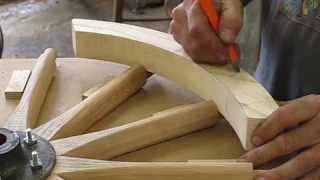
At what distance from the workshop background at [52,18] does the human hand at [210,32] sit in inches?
87.9

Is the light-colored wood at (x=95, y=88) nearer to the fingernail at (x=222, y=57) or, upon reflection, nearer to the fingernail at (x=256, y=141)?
the fingernail at (x=222, y=57)

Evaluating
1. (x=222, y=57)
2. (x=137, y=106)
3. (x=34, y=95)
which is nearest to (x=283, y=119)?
(x=222, y=57)

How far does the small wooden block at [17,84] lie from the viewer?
1.03 meters

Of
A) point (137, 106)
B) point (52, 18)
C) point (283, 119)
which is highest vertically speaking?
point (283, 119)

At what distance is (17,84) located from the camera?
105 centimetres

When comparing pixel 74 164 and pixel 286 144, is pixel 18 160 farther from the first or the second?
pixel 286 144

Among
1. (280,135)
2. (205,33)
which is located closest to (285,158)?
(280,135)

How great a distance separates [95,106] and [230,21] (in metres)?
0.30

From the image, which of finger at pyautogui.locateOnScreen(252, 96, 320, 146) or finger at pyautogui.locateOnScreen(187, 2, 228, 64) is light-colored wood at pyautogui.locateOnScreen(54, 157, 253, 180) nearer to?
finger at pyautogui.locateOnScreen(252, 96, 320, 146)

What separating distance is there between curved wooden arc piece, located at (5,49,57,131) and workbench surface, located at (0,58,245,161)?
0.09ft

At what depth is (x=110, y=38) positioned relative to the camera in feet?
3.55

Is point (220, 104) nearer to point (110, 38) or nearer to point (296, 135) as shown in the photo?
point (296, 135)

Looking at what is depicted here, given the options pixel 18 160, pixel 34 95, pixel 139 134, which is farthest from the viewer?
pixel 34 95

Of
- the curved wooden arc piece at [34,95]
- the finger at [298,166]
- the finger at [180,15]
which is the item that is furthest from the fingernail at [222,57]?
the curved wooden arc piece at [34,95]
